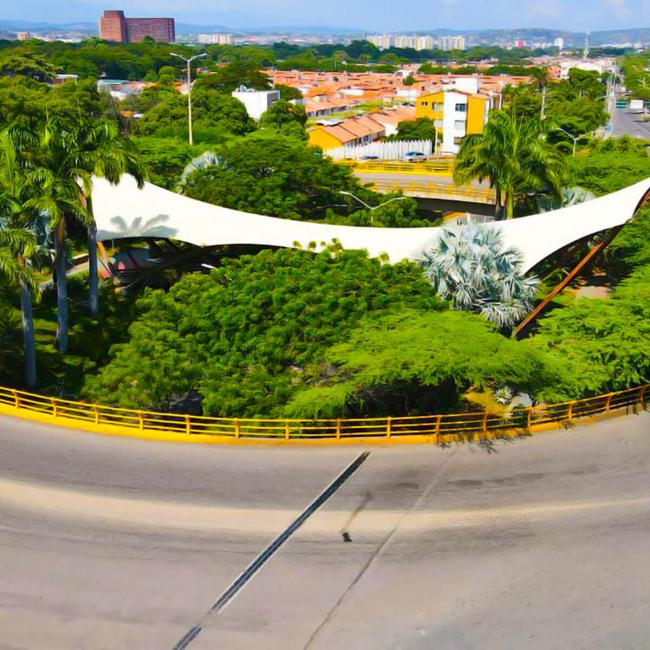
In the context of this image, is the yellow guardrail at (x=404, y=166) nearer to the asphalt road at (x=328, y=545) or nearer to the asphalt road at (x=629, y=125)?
the asphalt road at (x=328, y=545)

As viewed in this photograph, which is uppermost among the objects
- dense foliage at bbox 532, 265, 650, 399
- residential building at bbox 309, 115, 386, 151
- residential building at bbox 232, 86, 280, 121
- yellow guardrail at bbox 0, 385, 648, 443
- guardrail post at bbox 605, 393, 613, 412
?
residential building at bbox 232, 86, 280, 121

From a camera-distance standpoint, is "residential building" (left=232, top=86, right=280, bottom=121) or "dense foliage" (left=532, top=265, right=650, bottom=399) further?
"residential building" (left=232, top=86, right=280, bottom=121)

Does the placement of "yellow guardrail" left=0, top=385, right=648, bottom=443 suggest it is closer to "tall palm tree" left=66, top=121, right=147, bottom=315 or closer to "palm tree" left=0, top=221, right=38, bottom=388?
"palm tree" left=0, top=221, right=38, bottom=388

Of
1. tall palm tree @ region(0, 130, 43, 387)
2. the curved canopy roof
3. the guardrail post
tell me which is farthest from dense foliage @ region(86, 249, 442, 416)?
the guardrail post

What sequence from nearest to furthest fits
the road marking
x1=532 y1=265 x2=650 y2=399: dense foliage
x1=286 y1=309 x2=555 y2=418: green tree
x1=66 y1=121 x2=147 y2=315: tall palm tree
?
the road marking < x1=286 y1=309 x2=555 y2=418: green tree < x1=532 y1=265 x2=650 y2=399: dense foliage < x1=66 y1=121 x2=147 y2=315: tall palm tree

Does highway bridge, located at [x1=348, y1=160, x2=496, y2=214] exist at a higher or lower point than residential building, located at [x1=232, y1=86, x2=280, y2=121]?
lower

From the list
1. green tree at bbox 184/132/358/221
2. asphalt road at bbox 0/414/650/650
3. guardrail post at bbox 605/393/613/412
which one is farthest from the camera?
green tree at bbox 184/132/358/221

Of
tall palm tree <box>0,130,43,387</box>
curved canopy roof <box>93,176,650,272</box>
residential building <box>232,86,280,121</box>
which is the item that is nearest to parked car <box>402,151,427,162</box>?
residential building <box>232,86,280,121</box>
